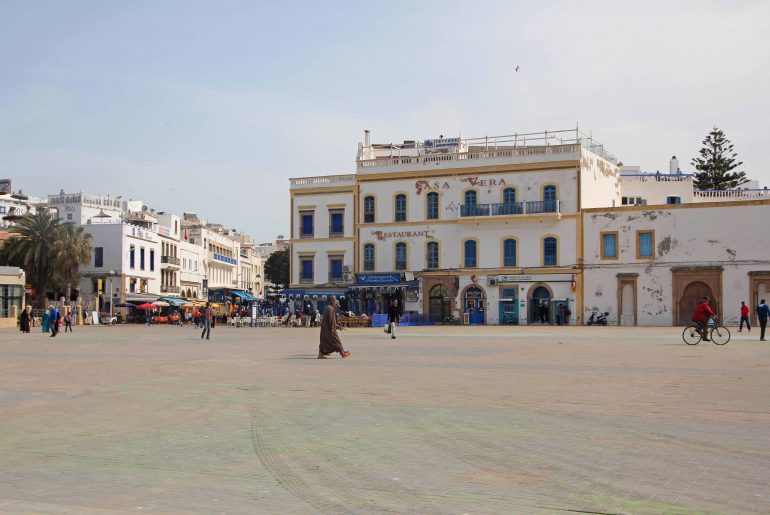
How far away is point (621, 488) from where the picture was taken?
6.98m

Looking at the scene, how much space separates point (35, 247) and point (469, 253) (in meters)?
33.8

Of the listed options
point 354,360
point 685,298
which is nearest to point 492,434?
point 354,360

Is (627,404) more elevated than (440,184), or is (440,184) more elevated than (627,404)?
(440,184)

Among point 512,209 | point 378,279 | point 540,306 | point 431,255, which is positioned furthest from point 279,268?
point 540,306

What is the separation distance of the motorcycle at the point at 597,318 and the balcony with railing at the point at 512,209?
6.76 metres

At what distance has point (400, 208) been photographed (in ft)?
201

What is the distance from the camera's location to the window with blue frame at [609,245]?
54.6 m

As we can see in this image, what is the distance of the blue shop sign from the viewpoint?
6059 centimetres

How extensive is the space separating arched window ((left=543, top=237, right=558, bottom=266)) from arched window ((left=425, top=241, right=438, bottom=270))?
7593 millimetres

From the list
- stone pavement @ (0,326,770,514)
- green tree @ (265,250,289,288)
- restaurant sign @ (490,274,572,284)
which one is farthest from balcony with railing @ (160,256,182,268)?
stone pavement @ (0,326,770,514)

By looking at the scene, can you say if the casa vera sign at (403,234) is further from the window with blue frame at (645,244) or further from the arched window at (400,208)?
the window with blue frame at (645,244)

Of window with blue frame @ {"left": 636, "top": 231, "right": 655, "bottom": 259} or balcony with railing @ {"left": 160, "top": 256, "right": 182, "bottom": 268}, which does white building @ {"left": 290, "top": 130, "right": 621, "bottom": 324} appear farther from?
balcony with railing @ {"left": 160, "top": 256, "right": 182, "bottom": 268}

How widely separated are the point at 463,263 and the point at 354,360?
37.6 meters

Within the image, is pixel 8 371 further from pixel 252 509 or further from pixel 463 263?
pixel 463 263
